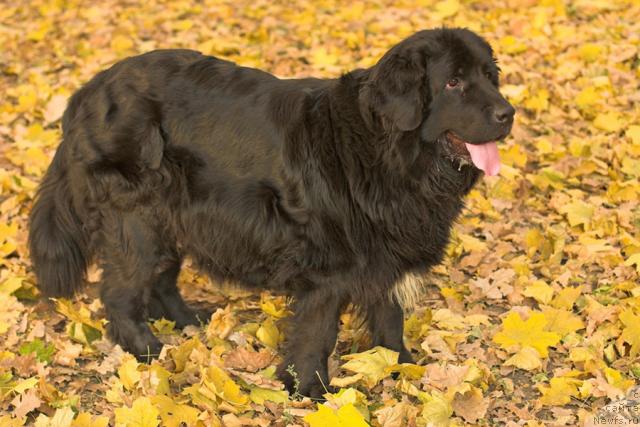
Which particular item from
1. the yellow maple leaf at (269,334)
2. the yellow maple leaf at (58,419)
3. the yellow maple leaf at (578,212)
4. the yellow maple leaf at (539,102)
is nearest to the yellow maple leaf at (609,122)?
the yellow maple leaf at (539,102)

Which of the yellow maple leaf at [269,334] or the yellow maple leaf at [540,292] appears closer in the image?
the yellow maple leaf at [269,334]

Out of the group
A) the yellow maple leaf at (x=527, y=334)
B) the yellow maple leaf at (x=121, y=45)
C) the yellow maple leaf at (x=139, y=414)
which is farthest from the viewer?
the yellow maple leaf at (x=121, y=45)

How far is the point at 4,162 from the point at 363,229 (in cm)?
381

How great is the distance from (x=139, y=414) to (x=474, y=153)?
6.43ft

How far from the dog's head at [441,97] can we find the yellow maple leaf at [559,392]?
1081 mm

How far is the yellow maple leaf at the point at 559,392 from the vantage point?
3.64m

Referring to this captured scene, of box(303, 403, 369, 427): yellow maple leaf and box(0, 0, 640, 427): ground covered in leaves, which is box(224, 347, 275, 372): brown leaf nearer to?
box(0, 0, 640, 427): ground covered in leaves

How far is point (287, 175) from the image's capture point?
3.74m

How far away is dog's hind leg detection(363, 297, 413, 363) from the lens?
4059 millimetres

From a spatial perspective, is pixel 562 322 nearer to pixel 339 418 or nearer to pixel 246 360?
pixel 339 418

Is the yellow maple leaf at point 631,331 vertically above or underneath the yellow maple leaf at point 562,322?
above

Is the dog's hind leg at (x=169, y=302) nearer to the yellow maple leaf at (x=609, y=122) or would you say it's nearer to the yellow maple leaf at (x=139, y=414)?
the yellow maple leaf at (x=139, y=414)

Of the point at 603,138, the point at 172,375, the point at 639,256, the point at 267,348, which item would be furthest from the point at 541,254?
the point at 172,375

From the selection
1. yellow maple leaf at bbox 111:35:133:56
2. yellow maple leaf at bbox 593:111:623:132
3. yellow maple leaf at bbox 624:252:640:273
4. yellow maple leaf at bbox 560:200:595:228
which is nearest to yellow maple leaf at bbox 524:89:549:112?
yellow maple leaf at bbox 593:111:623:132
